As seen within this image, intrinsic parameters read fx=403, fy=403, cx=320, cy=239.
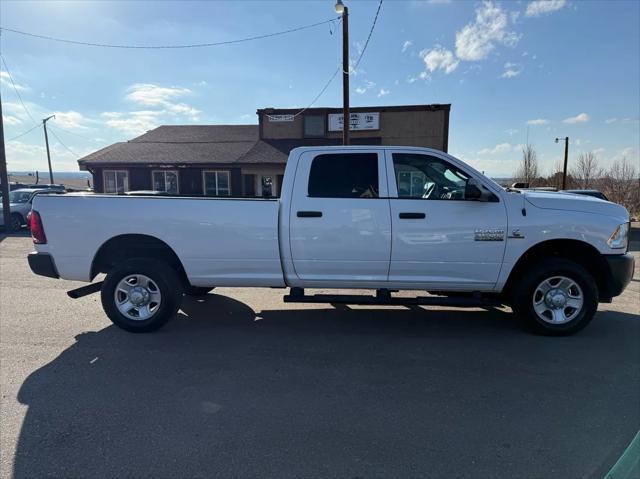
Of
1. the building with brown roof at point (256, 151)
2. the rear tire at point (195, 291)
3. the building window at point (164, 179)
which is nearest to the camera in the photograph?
the rear tire at point (195, 291)

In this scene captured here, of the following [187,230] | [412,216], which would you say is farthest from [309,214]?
[187,230]

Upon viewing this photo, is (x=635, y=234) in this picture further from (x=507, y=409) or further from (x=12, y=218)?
(x=12, y=218)

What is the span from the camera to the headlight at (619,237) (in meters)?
4.39

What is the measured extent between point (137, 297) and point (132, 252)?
57cm

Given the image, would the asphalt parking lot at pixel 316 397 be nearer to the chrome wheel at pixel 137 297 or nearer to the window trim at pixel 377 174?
the chrome wheel at pixel 137 297

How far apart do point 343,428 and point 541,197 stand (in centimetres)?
336


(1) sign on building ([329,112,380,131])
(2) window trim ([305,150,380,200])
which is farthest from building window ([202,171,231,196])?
(2) window trim ([305,150,380,200])

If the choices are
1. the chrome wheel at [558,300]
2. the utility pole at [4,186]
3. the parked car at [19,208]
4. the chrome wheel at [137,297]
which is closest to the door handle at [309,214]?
the chrome wheel at [137,297]

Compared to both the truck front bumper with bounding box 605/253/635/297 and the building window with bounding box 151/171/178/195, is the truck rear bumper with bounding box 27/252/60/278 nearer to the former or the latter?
the truck front bumper with bounding box 605/253/635/297

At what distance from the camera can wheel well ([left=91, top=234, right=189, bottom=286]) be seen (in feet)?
15.6

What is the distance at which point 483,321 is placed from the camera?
17.1 ft

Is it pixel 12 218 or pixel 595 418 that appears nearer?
pixel 595 418

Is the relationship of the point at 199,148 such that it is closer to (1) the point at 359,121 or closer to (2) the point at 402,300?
(1) the point at 359,121

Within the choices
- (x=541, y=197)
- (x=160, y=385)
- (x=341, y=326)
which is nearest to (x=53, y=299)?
(x=160, y=385)
